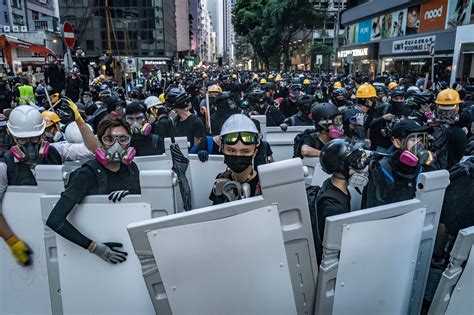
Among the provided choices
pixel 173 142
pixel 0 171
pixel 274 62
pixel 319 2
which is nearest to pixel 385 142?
pixel 173 142

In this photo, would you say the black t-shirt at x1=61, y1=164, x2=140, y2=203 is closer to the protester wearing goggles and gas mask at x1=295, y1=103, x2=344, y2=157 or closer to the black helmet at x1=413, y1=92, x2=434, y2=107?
the protester wearing goggles and gas mask at x1=295, y1=103, x2=344, y2=157

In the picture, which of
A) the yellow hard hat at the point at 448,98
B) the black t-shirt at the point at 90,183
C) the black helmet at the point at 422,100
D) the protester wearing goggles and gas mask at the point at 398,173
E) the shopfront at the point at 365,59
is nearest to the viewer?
the black t-shirt at the point at 90,183

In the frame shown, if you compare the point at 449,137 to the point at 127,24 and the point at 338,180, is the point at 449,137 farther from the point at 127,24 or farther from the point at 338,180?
the point at 127,24

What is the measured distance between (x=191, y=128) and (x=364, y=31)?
37.4m

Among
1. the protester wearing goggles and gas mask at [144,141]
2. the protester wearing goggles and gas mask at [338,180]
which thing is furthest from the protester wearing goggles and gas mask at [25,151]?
the protester wearing goggles and gas mask at [338,180]

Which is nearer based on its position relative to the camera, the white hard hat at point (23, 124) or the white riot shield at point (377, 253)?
the white riot shield at point (377, 253)

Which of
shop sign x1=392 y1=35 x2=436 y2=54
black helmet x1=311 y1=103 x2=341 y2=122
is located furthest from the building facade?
black helmet x1=311 y1=103 x2=341 y2=122

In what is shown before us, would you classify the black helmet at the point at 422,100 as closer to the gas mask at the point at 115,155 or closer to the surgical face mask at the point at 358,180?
the surgical face mask at the point at 358,180

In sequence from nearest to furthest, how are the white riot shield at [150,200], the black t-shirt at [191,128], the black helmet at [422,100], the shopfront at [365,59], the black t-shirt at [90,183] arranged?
1. the white riot shield at [150,200]
2. the black t-shirt at [90,183]
3. the black t-shirt at [191,128]
4. the black helmet at [422,100]
5. the shopfront at [365,59]

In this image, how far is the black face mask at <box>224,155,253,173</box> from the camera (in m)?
2.86

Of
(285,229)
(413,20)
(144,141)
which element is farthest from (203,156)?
(413,20)

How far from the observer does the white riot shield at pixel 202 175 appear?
13.5 ft

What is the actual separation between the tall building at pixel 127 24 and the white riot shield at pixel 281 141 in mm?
48788

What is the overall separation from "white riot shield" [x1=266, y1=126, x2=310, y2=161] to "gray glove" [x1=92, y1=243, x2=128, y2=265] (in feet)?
11.9
